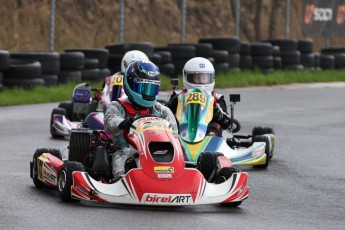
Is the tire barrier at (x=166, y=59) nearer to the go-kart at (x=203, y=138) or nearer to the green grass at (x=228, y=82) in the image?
the green grass at (x=228, y=82)

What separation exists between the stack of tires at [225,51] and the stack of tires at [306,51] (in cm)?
342

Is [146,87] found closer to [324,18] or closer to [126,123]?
[126,123]

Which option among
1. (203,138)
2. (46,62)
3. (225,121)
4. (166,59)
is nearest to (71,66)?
(46,62)

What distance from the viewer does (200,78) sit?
1269 centimetres

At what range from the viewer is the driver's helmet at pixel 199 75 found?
1267 cm

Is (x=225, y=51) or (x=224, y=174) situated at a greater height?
(x=224, y=174)

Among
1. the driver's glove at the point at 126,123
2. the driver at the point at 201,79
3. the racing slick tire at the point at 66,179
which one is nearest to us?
the racing slick tire at the point at 66,179

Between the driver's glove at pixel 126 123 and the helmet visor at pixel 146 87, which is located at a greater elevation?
the helmet visor at pixel 146 87

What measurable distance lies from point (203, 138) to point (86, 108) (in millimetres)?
4116

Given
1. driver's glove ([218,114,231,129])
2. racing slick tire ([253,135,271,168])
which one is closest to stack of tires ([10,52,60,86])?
driver's glove ([218,114,231,129])

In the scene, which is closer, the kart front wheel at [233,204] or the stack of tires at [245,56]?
the kart front wheel at [233,204]

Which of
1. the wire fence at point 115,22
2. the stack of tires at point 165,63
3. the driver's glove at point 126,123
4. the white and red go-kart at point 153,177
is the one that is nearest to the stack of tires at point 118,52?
the stack of tires at point 165,63

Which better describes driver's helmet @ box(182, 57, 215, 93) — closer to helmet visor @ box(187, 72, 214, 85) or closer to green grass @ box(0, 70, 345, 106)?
helmet visor @ box(187, 72, 214, 85)

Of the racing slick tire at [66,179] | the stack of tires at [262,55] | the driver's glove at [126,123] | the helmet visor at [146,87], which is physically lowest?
the stack of tires at [262,55]
